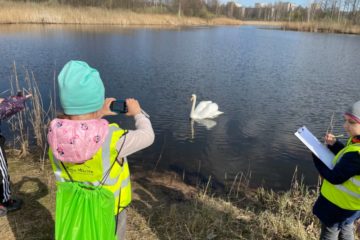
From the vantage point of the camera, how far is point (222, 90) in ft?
35.2

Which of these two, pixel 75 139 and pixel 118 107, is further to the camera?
pixel 118 107

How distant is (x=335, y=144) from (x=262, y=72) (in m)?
11.2

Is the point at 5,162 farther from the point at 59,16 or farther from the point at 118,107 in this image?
the point at 59,16

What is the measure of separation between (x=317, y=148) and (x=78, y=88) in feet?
5.58

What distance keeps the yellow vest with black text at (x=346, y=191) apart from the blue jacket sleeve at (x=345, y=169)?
0.14ft

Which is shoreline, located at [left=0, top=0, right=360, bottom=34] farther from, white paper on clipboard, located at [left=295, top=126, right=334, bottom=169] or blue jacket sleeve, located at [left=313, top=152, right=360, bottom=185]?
blue jacket sleeve, located at [left=313, top=152, right=360, bottom=185]

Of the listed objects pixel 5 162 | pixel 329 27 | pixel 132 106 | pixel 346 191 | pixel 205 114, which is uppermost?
pixel 329 27

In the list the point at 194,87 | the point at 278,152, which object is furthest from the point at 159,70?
the point at 278,152

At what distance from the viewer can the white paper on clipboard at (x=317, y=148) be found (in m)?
2.29

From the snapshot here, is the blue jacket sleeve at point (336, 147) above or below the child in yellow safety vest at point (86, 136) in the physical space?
below

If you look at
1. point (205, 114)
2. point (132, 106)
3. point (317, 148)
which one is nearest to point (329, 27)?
point (205, 114)

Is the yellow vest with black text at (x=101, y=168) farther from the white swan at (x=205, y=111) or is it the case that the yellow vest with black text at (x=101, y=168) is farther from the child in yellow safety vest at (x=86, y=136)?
the white swan at (x=205, y=111)

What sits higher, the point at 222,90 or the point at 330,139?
the point at 330,139

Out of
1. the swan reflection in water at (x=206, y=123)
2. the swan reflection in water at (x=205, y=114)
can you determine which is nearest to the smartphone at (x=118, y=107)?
the swan reflection in water at (x=206, y=123)
